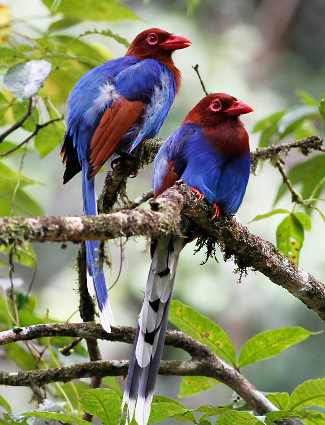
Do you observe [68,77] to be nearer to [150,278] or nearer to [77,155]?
[77,155]

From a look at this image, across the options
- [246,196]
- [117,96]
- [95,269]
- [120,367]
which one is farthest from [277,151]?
[246,196]

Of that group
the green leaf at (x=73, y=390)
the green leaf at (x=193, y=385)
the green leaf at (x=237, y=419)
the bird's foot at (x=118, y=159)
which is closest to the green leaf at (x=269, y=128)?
the bird's foot at (x=118, y=159)

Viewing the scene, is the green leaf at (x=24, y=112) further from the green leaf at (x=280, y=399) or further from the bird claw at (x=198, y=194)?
the green leaf at (x=280, y=399)

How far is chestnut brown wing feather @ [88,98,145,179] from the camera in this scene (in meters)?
3.15

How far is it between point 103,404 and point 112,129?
175cm

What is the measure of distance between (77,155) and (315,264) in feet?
19.2

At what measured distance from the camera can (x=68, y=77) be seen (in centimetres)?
349

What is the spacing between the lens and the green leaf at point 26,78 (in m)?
2.63

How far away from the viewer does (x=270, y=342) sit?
2.47 meters

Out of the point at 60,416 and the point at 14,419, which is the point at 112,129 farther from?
the point at 60,416

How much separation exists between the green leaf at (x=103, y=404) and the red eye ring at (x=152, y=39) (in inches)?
105

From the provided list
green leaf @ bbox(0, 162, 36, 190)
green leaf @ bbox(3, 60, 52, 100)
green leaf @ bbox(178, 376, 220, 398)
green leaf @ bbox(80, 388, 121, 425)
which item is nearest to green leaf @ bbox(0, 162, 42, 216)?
green leaf @ bbox(0, 162, 36, 190)

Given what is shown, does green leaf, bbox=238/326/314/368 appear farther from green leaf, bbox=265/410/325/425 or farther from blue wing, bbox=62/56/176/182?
blue wing, bbox=62/56/176/182

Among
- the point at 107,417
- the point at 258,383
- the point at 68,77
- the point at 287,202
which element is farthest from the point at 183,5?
the point at 107,417
